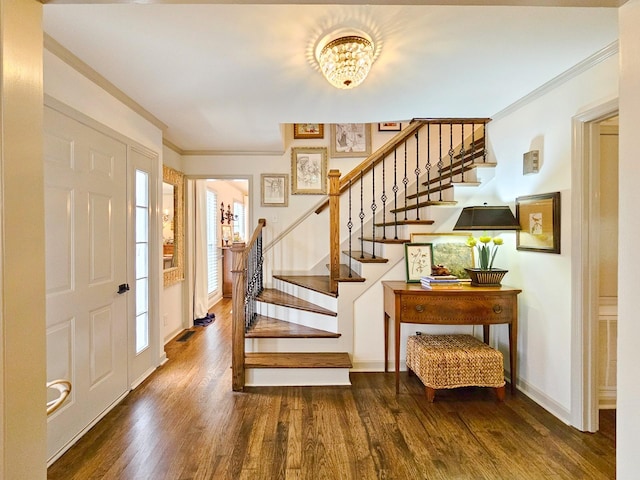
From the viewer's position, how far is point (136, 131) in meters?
2.74

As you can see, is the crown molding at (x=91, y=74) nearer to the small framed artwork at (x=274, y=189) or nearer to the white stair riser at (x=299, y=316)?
the small framed artwork at (x=274, y=189)

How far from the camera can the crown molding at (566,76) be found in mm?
1870

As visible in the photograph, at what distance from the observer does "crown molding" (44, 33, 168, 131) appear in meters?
1.81

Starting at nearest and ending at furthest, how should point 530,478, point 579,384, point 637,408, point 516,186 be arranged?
point 637,408, point 530,478, point 579,384, point 516,186

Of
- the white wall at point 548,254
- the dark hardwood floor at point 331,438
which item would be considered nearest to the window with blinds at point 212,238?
the dark hardwood floor at point 331,438

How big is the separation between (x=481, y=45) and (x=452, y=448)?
2.48 metres

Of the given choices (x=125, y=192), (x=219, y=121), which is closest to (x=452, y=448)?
(x=125, y=192)

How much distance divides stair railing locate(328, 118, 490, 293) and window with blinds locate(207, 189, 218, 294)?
2.54m

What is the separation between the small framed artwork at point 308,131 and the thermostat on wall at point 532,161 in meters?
2.51

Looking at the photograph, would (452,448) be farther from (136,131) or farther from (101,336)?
(136,131)

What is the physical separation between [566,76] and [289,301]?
2970 mm

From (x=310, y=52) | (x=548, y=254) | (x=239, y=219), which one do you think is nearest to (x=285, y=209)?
(x=310, y=52)

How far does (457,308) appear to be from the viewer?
2.51 meters

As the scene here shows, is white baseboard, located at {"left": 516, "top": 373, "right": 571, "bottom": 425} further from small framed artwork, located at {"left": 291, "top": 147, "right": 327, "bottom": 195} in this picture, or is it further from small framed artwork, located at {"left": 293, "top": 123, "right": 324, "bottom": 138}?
small framed artwork, located at {"left": 293, "top": 123, "right": 324, "bottom": 138}
